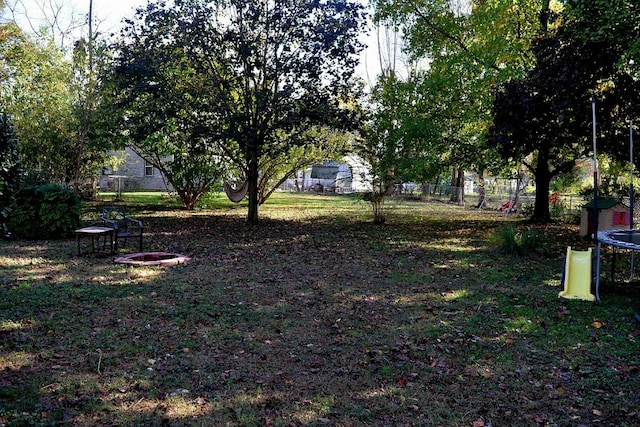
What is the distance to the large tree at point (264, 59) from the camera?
1355cm

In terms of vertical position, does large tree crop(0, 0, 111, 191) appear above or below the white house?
above

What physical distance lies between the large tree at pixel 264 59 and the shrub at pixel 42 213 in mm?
4397

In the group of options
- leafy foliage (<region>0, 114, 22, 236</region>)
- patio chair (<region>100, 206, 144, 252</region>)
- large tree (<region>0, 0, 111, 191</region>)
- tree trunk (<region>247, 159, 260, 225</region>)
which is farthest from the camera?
large tree (<region>0, 0, 111, 191</region>)

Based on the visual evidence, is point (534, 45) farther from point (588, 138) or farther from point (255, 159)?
point (255, 159)

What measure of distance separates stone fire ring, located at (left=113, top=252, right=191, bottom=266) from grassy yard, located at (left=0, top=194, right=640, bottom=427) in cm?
30

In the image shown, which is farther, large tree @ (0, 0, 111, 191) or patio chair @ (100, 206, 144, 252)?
large tree @ (0, 0, 111, 191)

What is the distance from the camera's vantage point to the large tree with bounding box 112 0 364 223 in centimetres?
1355

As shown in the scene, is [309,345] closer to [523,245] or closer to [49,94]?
[523,245]

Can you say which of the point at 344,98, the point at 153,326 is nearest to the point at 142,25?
the point at 344,98

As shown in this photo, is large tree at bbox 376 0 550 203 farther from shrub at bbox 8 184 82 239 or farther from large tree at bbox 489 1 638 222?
shrub at bbox 8 184 82 239

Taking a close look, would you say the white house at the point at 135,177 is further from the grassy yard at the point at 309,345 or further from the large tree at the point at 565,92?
the large tree at the point at 565,92

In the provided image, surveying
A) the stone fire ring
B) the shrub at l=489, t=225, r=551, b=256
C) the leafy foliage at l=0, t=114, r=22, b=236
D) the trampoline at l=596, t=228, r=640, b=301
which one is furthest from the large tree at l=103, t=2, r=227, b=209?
the trampoline at l=596, t=228, r=640, b=301

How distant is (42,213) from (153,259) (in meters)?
3.92

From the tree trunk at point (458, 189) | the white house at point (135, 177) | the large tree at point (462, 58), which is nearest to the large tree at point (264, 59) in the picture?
the large tree at point (462, 58)
